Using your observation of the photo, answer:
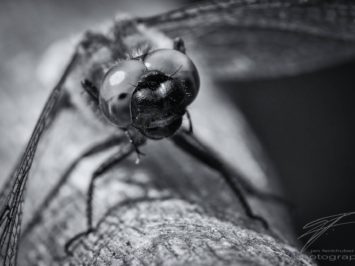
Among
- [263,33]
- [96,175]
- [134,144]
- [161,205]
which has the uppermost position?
[263,33]

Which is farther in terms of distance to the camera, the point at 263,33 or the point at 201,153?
the point at 263,33

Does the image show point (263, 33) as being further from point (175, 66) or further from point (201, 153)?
point (175, 66)

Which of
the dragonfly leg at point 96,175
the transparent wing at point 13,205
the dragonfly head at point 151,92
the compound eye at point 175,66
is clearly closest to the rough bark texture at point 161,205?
the dragonfly leg at point 96,175

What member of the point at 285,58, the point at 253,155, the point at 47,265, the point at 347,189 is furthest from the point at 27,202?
the point at 347,189

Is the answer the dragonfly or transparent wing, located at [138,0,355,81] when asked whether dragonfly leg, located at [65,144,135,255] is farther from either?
transparent wing, located at [138,0,355,81]

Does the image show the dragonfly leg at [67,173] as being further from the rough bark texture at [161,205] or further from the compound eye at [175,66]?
the compound eye at [175,66]

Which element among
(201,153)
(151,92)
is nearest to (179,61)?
(151,92)

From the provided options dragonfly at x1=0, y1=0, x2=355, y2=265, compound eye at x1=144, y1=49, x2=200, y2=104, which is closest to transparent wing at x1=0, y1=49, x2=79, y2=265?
dragonfly at x1=0, y1=0, x2=355, y2=265
